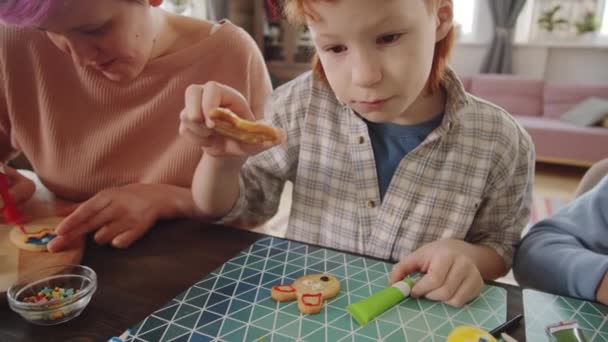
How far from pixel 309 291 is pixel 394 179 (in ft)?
1.10

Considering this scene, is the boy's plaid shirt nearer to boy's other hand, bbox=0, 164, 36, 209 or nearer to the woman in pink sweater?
the woman in pink sweater

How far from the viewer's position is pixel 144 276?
0.61 m

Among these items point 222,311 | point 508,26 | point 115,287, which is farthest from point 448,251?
point 508,26

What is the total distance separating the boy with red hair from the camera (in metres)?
0.59

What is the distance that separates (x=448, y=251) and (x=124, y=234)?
493 mm

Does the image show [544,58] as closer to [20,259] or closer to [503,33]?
[503,33]

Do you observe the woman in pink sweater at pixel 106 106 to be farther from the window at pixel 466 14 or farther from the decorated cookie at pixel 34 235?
the window at pixel 466 14

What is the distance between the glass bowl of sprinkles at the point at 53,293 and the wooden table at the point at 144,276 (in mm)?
14

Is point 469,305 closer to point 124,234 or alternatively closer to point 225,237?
point 225,237

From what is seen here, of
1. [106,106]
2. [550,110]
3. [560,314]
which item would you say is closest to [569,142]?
[550,110]

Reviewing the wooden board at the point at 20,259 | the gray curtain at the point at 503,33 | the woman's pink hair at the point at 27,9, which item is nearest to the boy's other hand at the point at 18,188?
the wooden board at the point at 20,259

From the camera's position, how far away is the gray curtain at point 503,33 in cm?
418

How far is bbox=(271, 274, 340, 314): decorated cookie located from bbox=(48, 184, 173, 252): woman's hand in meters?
0.29

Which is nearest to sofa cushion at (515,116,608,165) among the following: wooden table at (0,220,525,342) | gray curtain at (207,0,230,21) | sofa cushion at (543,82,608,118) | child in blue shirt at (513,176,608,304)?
sofa cushion at (543,82,608,118)
